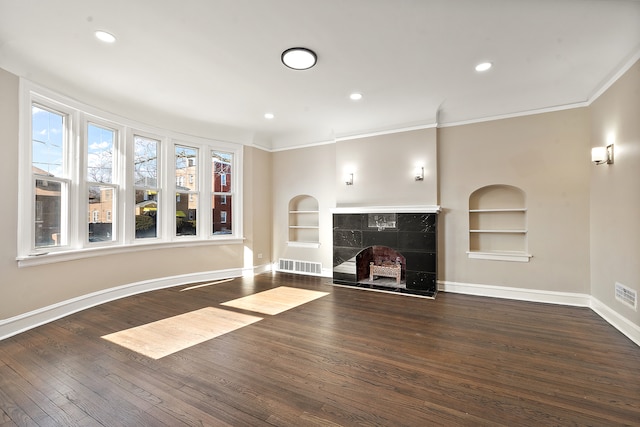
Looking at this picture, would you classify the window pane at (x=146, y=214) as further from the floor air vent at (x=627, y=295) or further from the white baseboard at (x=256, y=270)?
the floor air vent at (x=627, y=295)

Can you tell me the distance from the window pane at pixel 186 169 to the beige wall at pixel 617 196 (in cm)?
613

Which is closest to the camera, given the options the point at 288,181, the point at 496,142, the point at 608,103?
the point at 608,103

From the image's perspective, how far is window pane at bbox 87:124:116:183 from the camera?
400cm

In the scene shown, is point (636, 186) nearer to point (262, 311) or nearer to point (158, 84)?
point (262, 311)

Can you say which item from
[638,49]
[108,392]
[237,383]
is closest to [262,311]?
[237,383]

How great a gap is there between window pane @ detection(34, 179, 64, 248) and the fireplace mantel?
3.95 meters

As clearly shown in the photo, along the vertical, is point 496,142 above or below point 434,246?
above

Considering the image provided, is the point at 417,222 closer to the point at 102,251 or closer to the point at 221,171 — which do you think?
the point at 221,171

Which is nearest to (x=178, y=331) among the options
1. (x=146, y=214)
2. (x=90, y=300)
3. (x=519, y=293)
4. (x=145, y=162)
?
(x=90, y=300)

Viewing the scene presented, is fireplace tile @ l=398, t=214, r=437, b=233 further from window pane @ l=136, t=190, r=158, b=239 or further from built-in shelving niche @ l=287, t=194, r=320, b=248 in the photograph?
window pane @ l=136, t=190, r=158, b=239

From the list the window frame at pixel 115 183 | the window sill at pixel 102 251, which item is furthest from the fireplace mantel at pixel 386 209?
the window frame at pixel 115 183

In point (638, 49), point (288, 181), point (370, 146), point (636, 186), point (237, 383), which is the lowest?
point (237, 383)

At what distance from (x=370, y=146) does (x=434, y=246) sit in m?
2.09

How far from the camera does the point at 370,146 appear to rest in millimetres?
5152
